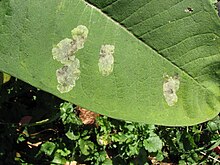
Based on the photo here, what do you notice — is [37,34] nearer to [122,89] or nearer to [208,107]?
[122,89]

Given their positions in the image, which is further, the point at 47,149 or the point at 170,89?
the point at 47,149

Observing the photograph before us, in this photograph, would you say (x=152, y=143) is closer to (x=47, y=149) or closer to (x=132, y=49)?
(x=47, y=149)

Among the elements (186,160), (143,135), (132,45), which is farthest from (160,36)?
(186,160)

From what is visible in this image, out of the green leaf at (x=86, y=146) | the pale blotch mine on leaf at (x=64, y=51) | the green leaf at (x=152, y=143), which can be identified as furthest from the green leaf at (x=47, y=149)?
the pale blotch mine on leaf at (x=64, y=51)

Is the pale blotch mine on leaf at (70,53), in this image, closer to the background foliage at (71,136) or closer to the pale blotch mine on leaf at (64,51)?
the pale blotch mine on leaf at (64,51)

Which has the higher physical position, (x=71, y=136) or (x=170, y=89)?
(x=71, y=136)

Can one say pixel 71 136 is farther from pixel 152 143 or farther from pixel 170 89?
pixel 170 89

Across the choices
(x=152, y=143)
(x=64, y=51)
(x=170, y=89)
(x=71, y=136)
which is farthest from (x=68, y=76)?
(x=152, y=143)
